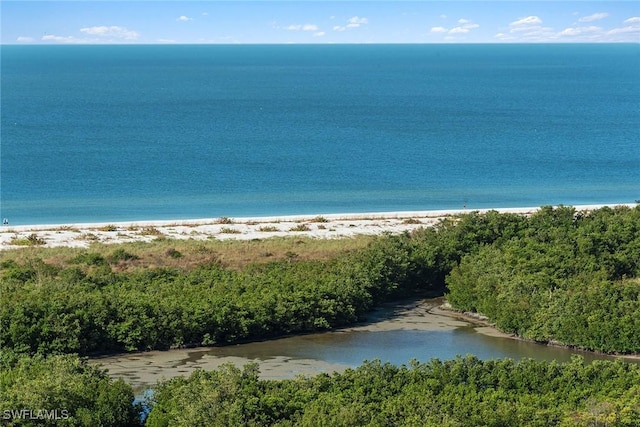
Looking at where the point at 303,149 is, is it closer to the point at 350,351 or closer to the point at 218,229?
the point at 218,229

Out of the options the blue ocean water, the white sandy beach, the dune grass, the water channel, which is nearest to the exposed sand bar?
the water channel

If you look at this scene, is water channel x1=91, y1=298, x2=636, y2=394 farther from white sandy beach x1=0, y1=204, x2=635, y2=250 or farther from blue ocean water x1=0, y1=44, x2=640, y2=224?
blue ocean water x1=0, y1=44, x2=640, y2=224

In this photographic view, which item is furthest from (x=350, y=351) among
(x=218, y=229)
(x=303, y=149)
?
(x=303, y=149)

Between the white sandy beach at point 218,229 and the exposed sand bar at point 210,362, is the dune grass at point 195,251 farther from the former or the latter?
the exposed sand bar at point 210,362

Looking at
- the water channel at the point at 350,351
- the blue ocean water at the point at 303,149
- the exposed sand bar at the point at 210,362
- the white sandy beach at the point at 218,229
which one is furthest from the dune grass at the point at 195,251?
the blue ocean water at the point at 303,149

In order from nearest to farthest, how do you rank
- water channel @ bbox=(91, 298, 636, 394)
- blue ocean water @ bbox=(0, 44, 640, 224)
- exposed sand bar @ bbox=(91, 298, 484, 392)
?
exposed sand bar @ bbox=(91, 298, 484, 392)
water channel @ bbox=(91, 298, 636, 394)
blue ocean water @ bbox=(0, 44, 640, 224)

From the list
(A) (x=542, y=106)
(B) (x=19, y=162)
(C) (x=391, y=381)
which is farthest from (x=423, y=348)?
(A) (x=542, y=106)
